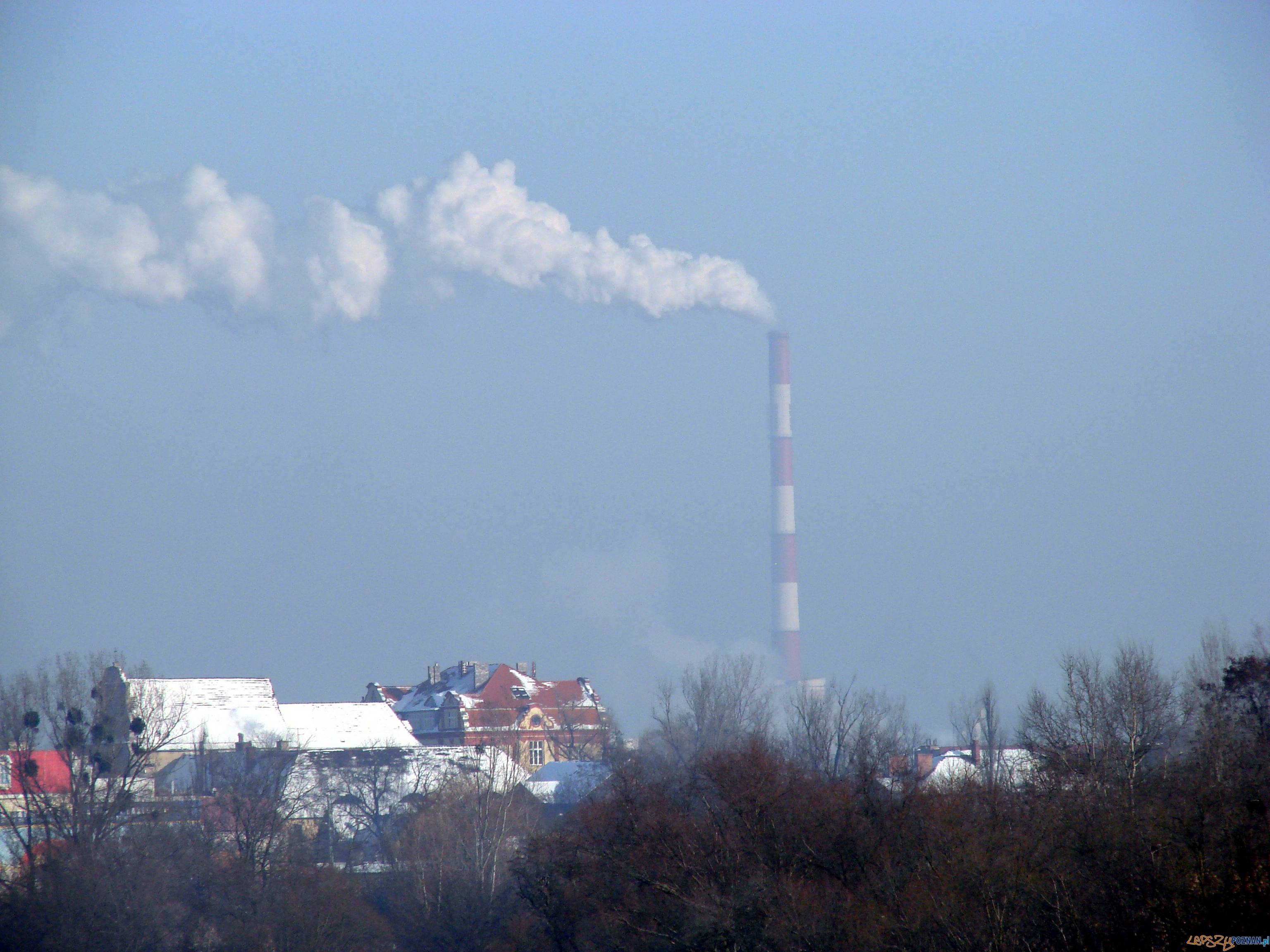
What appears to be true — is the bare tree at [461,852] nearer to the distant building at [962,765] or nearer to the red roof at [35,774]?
the red roof at [35,774]

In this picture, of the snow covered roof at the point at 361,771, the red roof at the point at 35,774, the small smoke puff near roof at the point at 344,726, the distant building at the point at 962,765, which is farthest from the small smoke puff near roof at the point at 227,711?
the distant building at the point at 962,765

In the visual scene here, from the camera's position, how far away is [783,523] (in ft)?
197

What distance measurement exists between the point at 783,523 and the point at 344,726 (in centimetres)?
2266

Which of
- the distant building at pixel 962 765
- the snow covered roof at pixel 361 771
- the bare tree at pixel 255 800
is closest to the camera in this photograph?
the distant building at pixel 962 765

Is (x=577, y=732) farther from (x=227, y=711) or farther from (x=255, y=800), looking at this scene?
(x=255, y=800)

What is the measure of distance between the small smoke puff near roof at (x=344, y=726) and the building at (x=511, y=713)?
3.77 metres

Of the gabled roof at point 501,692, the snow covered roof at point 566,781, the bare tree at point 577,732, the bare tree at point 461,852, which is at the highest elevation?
the gabled roof at point 501,692

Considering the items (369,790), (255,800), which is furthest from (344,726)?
(255,800)

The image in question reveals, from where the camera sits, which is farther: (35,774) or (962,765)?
(962,765)

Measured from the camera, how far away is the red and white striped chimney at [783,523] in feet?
193

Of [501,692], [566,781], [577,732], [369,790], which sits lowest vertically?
[369,790]

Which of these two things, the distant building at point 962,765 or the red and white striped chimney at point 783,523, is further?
the red and white striped chimney at point 783,523

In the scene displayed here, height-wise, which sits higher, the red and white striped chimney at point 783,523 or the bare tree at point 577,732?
the red and white striped chimney at point 783,523

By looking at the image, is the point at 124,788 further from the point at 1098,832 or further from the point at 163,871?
the point at 1098,832
